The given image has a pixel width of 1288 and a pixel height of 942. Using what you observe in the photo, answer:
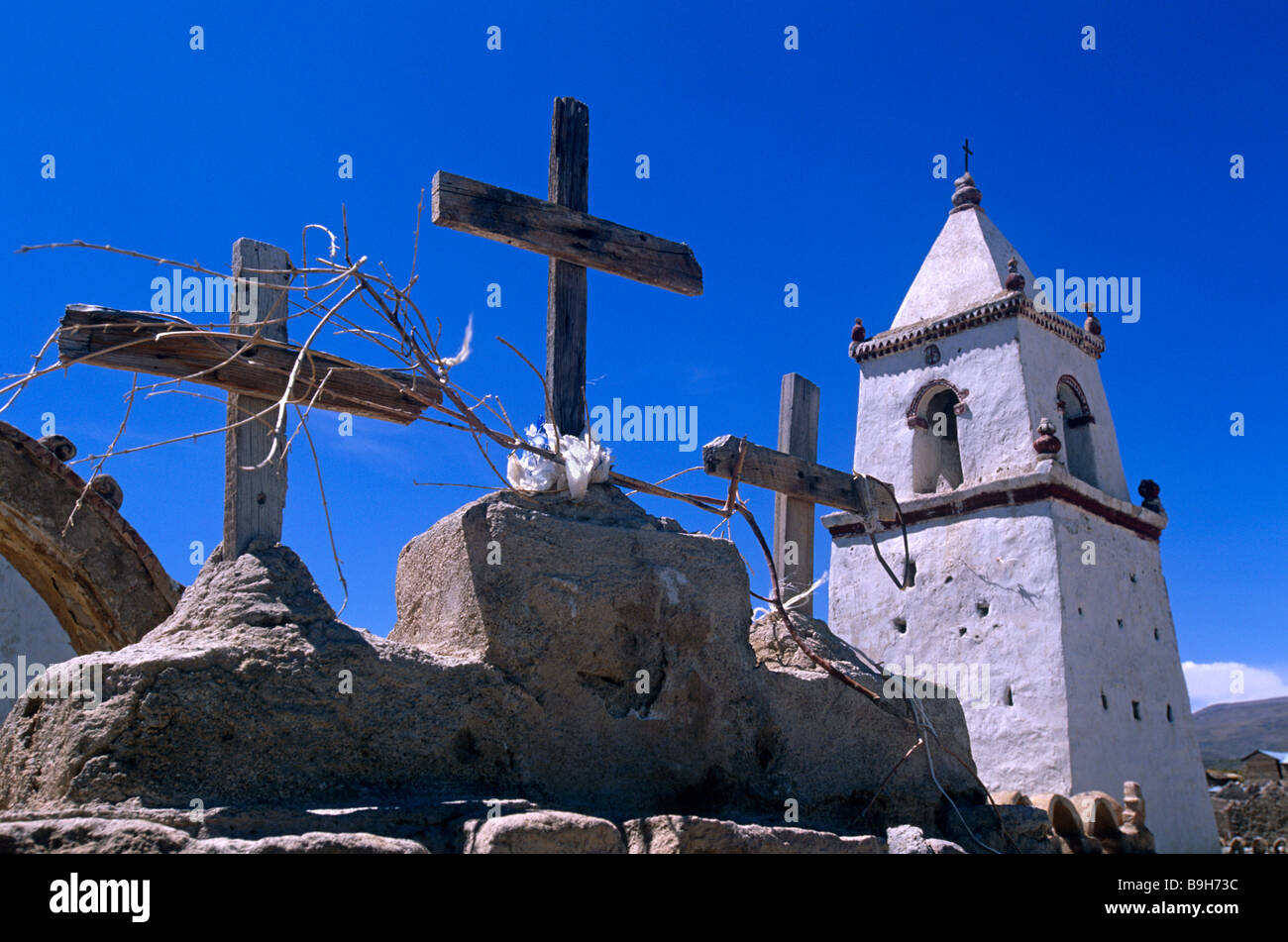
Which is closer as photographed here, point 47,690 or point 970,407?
point 47,690

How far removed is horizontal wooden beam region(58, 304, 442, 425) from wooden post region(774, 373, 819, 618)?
6.70 ft

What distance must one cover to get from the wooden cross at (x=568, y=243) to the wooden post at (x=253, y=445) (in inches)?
26.3

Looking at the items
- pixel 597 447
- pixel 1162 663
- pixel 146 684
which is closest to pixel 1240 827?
pixel 1162 663

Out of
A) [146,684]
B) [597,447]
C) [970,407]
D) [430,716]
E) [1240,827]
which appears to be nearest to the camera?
[146,684]

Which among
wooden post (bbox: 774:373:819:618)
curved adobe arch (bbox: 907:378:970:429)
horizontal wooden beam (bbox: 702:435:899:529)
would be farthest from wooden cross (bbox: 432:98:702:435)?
curved adobe arch (bbox: 907:378:970:429)

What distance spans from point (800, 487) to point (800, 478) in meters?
0.04

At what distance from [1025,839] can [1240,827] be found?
15.9 m

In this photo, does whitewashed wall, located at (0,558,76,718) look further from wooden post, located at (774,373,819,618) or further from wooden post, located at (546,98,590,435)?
wooden post, located at (546,98,590,435)

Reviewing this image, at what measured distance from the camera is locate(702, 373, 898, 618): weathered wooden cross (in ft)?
16.7

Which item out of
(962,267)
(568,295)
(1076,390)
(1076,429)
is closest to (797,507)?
(568,295)

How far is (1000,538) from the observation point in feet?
42.0

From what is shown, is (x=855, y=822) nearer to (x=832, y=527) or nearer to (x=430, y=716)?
(x=430, y=716)

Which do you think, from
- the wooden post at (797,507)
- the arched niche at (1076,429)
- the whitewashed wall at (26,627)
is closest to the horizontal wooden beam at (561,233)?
the wooden post at (797,507)

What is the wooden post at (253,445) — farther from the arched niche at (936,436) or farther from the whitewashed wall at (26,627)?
the arched niche at (936,436)
